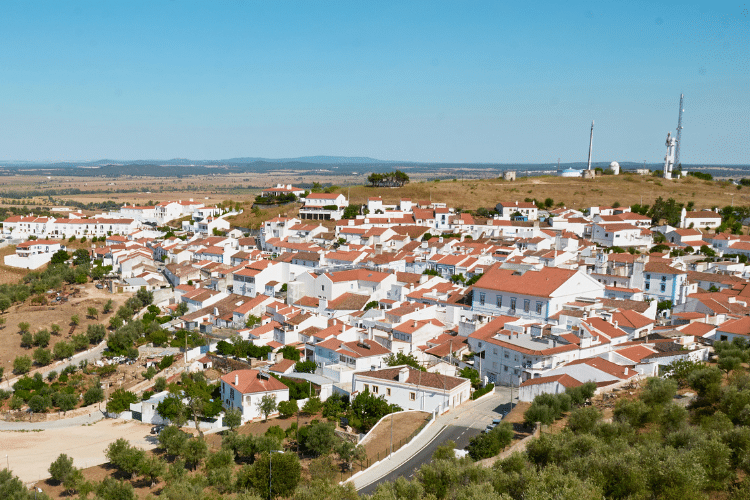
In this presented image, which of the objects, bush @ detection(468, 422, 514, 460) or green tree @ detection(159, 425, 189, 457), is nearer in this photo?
bush @ detection(468, 422, 514, 460)

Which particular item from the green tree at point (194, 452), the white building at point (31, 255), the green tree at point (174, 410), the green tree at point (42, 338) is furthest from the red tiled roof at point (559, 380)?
the white building at point (31, 255)

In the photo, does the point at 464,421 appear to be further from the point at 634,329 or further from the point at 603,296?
the point at 603,296

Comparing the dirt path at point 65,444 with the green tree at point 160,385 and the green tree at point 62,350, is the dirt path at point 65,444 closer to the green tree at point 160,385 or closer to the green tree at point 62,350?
the green tree at point 160,385

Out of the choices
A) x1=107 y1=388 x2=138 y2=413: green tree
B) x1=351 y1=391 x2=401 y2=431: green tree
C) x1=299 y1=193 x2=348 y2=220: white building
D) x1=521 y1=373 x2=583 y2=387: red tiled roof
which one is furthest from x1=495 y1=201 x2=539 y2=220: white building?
x1=107 y1=388 x2=138 y2=413: green tree

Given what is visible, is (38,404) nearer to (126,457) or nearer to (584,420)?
(126,457)

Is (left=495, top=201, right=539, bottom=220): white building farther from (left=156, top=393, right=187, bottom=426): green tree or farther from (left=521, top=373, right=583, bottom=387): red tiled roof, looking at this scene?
(left=156, top=393, right=187, bottom=426): green tree

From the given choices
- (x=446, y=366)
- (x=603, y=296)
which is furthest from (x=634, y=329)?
(x=446, y=366)
